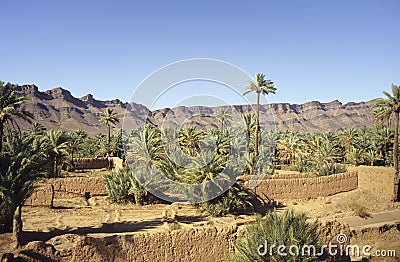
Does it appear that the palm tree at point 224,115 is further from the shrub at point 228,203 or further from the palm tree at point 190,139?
the shrub at point 228,203

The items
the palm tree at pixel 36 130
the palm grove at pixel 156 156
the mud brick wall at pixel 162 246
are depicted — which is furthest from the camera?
the palm tree at pixel 36 130

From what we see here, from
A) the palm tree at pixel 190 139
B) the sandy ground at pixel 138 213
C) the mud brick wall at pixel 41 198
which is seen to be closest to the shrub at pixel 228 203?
the sandy ground at pixel 138 213

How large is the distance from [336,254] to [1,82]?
15785mm

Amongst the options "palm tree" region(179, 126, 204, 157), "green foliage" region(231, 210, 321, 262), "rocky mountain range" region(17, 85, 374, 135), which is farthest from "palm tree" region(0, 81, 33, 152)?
"rocky mountain range" region(17, 85, 374, 135)

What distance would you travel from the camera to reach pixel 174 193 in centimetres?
2117

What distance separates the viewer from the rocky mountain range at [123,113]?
357ft

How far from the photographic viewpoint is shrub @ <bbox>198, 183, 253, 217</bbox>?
1742cm

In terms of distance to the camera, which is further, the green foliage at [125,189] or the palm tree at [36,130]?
the palm tree at [36,130]

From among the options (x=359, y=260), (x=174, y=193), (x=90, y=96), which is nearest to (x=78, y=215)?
(x=174, y=193)

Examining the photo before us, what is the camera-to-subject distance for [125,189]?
1939cm

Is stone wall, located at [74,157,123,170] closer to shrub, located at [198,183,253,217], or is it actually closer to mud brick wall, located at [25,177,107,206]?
mud brick wall, located at [25,177,107,206]

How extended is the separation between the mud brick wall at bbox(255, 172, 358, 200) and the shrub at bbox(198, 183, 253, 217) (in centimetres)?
212

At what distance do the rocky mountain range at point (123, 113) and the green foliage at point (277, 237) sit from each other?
83632 mm

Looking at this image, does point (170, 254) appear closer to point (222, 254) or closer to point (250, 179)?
point (222, 254)
